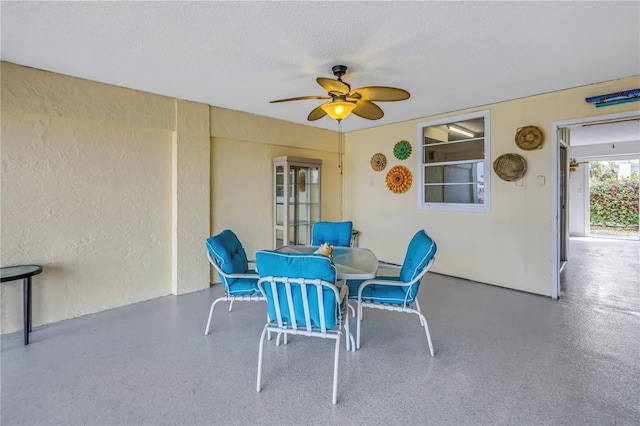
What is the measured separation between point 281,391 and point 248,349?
618 millimetres

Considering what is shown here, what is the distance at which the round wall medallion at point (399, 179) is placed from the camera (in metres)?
5.07

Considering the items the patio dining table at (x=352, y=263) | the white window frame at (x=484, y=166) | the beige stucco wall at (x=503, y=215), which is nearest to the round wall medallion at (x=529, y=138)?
the beige stucco wall at (x=503, y=215)

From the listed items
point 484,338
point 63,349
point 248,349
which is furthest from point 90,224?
point 484,338

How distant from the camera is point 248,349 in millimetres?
2512

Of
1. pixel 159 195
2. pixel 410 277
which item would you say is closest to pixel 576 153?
pixel 410 277

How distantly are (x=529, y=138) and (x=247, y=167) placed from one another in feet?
12.0

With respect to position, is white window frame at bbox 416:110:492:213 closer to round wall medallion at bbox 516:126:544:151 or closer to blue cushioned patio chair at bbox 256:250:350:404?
round wall medallion at bbox 516:126:544:151

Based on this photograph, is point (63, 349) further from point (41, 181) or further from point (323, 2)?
point (323, 2)

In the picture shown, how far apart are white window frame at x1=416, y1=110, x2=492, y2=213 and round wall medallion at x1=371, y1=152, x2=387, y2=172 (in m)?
0.62

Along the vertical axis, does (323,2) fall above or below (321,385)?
above

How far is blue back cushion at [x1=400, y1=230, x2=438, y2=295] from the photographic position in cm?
227

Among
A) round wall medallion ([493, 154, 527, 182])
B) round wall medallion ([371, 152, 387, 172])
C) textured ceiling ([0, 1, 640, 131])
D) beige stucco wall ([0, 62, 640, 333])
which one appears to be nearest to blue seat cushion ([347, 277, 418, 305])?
textured ceiling ([0, 1, 640, 131])

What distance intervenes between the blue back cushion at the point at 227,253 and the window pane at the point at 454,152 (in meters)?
3.25

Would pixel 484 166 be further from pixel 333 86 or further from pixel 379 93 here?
pixel 333 86
